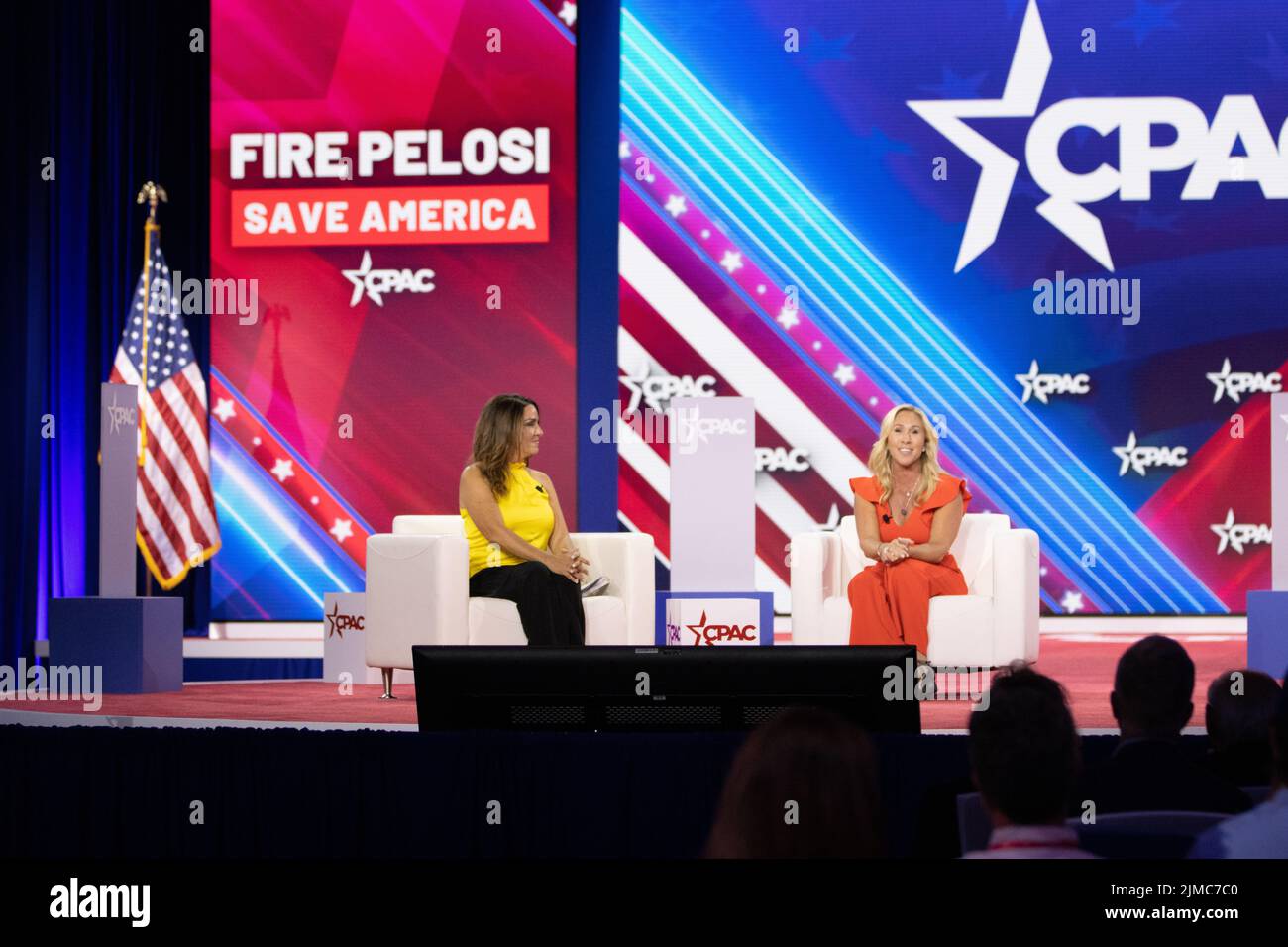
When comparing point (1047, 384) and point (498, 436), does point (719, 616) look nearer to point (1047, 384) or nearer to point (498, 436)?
point (498, 436)

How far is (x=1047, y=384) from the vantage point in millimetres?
7367

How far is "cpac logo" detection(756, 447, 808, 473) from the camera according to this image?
24.6 ft

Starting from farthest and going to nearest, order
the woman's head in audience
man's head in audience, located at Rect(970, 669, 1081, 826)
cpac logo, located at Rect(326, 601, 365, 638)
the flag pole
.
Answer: the flag pole < cpac logo, located at Rect(326, 601, 365, 638) < man's head in audience, located at Rect(970, 669, 1081, 826) < the woman's head in audience

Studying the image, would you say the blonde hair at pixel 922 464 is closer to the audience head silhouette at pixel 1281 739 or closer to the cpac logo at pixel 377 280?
the cpac logo at pixel 377 280

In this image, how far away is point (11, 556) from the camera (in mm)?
7336

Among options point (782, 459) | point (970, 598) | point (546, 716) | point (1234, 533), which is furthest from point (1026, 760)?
point (1234, 533)

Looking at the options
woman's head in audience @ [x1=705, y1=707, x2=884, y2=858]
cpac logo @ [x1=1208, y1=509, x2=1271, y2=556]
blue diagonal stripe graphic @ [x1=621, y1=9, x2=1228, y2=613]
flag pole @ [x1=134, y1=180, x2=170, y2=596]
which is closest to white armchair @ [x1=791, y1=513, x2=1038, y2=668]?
blue diagonal stripe graphic @ [x1=621, y1=9, x2=1228, y2=613]

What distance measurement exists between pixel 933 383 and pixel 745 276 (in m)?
1.01

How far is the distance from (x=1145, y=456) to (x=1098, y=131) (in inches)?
59.7

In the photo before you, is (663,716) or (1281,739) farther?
(663,716)

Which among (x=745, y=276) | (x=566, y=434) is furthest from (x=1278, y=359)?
(x=566, y=434)

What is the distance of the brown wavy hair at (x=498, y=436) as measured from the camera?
5523 millimetres

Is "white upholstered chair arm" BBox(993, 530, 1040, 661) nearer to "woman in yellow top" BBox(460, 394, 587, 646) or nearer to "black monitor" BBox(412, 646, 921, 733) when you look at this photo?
"woman in yellow top" BBox(460, 394, 587, 646)
